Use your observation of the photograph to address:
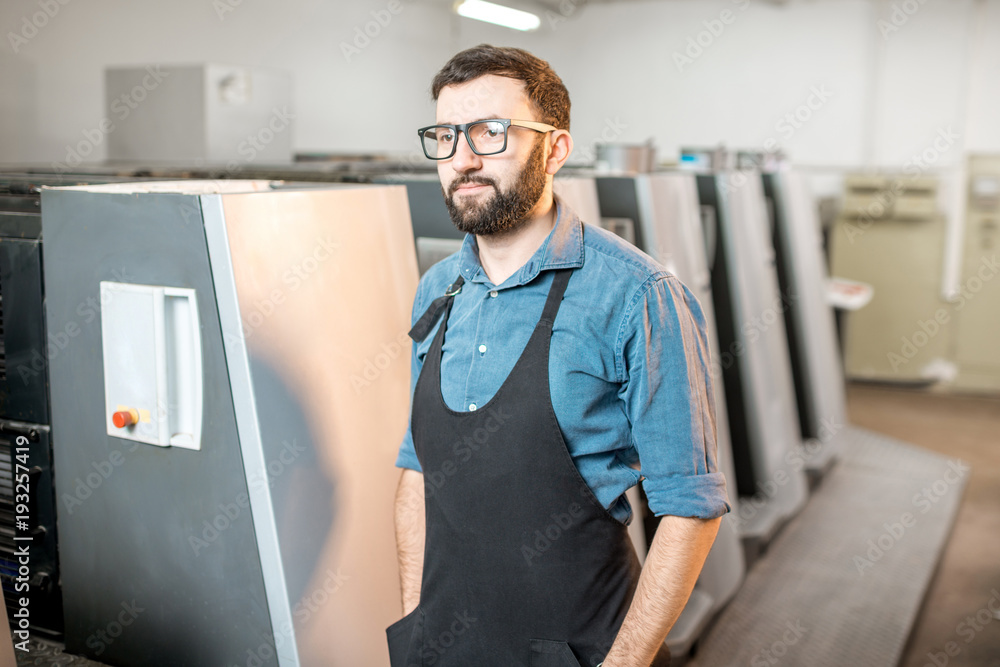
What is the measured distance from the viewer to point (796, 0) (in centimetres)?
718

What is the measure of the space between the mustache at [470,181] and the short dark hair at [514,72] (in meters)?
0.13

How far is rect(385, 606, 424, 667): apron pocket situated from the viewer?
1.38m

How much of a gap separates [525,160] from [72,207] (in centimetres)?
86

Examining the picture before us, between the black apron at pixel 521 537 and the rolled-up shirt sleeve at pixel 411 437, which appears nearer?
the black apron at pixel 521 537

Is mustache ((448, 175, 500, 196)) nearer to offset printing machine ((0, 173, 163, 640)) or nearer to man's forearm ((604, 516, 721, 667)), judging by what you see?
man's forearm ((604, 516, 721, 667))

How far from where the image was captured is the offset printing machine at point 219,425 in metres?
1.43

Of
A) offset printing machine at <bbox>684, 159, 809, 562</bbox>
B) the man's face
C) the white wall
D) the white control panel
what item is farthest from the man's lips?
the white wall

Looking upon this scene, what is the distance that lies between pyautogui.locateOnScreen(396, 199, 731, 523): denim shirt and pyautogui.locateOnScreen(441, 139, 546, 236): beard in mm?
68

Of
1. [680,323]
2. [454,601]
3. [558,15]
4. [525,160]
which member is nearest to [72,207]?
[525,160]

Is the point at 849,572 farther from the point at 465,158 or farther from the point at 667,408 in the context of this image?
the point at 465,158

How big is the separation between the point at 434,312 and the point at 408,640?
1.79ft

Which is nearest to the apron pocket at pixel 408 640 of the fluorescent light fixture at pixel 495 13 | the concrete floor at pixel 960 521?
the concrete floor at pixel 960 521

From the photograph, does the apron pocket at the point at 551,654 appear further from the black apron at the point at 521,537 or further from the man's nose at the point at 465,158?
the man's nose at the point at 465,158

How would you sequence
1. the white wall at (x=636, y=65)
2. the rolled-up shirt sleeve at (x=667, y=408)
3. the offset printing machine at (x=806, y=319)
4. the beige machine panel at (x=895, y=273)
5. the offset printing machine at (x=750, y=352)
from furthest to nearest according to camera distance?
the beige machine panel at (x=895, y=273), the white wall at (x=636, y=65), the offset printing machine at (x=806, y=319), the offset printing machine at (x=750, y=352), the rolled-up shirt sleeve at (x=667, y=408)
